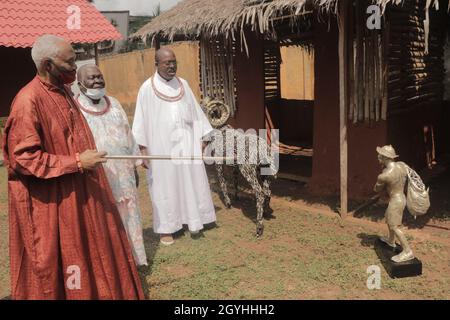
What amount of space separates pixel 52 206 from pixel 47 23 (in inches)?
306

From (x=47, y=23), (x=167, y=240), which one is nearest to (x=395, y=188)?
(x=167, y=240)

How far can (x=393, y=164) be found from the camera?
3906mm

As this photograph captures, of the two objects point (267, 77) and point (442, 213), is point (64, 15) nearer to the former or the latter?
point (267, 77)

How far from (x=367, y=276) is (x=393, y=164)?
1.12 meters

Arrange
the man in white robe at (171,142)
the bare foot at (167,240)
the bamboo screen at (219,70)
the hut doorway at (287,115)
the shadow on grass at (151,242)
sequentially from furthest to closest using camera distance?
the hut doorway at (287,115), the bamboo screen at (219,70), the bare foot at (167,240), the man in white robe at (171,142), the shadow on grass at (151,242)

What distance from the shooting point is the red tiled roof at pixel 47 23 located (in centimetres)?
855

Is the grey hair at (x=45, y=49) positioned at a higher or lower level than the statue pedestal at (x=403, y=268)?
higher

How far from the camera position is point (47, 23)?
30.0 feet

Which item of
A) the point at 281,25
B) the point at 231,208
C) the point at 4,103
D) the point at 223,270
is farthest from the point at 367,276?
the point at 4,103

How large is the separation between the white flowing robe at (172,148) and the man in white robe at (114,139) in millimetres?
545

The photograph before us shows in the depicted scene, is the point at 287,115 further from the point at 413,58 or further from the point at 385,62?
the point at 385,62

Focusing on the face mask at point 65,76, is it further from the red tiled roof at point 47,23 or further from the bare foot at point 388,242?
the red tiled roof at point 47,23

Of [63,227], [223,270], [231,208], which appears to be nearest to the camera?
[63,227]

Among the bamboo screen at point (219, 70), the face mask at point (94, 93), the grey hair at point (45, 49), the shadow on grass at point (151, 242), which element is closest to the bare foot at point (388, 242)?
the shadow on grass at point (151, 242)
